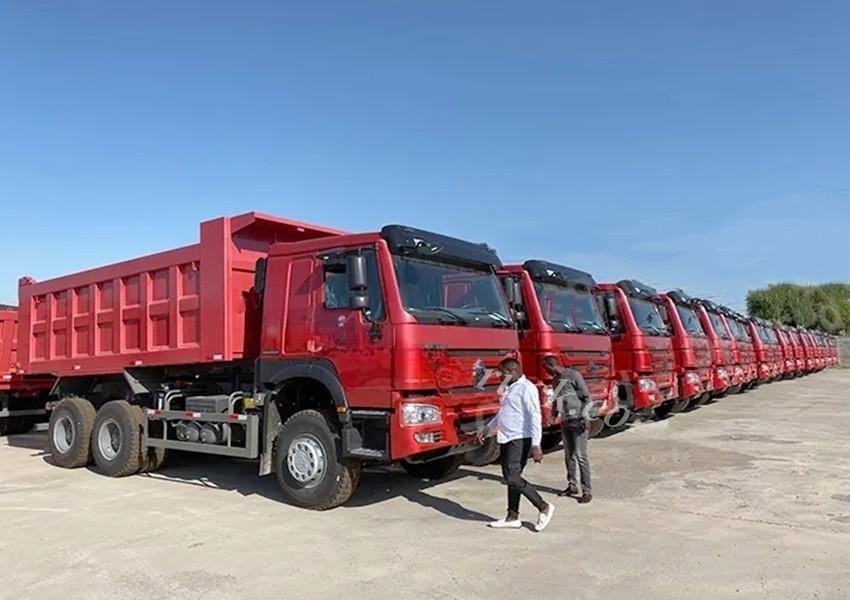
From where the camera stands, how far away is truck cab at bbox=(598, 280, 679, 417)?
12.1 m

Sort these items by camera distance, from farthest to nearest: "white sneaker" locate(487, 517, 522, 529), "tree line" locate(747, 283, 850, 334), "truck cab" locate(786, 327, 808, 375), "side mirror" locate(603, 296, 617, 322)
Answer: "tree line" locate(747, 283, 850, 334) → "truck cab" locate(786, 327, 808, 375) → "side mirror" locate(603, 296, 617, 322) → "white sneaker" locate(487, 517, 522, 529)

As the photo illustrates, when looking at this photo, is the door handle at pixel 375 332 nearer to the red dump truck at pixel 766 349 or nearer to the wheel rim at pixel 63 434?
the wheel rim at pixel 63 434

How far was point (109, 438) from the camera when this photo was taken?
962 centimetres

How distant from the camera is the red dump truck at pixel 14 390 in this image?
1369 centimetres

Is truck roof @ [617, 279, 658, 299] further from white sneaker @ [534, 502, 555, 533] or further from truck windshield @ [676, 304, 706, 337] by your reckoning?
white sneaker @ [534, 502, 555, 533]

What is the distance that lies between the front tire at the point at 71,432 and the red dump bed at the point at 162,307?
50 centimetres

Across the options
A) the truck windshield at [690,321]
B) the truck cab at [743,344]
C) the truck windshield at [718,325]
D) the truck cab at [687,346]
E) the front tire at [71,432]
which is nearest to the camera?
the front tire at [71,432]

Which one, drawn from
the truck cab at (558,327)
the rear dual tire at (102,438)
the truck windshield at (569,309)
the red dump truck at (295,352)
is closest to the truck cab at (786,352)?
the truck windshield at (569,309)

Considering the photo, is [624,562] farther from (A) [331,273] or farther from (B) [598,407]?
A: (B) [598,407]

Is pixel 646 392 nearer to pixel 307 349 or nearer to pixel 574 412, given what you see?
pixel 574 412

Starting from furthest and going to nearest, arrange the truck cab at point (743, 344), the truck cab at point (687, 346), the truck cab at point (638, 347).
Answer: the truck cab at point (743, 344) < the truck cab at point (687, 346) < the truck cab at point (638, 347)

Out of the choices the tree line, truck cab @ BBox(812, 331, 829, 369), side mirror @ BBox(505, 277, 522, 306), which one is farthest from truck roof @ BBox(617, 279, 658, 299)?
the tree line

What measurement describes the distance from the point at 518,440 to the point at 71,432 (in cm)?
691

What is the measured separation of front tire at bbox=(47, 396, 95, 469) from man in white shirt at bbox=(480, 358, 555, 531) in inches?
245
